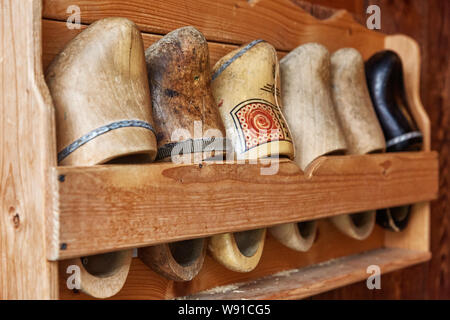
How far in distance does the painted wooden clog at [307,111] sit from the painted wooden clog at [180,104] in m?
0.19

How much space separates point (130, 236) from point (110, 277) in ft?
0.31

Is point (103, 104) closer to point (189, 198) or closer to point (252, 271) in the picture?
point (189, 198)

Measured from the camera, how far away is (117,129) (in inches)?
24.6

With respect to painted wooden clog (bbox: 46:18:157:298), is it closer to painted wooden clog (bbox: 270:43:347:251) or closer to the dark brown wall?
painted wooden clog (bbox: 270:43:347:251)

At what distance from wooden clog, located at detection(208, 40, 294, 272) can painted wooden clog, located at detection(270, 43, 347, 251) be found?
6cm

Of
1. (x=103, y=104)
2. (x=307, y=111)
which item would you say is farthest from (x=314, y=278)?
(x=103, y=104)

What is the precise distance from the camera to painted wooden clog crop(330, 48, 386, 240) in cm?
99

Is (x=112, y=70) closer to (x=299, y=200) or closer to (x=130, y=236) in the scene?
(x=130, y=236)

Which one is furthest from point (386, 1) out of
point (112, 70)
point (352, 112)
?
point (112, 70)

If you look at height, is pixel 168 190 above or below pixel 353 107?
below

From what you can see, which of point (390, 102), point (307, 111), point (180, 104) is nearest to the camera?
point (180, 104)

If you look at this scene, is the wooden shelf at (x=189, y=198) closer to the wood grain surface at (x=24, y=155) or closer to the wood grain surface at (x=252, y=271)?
the wood grain surface at (x=24, y=155)

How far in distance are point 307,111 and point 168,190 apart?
36 cm

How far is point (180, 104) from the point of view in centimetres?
74
